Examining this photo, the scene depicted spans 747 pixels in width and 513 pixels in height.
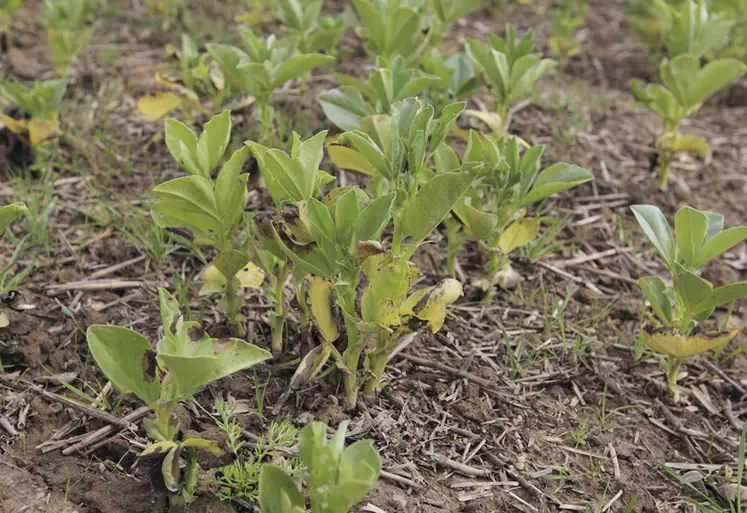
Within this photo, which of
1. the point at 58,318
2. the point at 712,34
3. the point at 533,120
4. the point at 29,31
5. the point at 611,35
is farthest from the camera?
the point at 611,35

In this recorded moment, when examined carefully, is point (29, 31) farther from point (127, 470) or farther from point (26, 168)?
point (127, 470)

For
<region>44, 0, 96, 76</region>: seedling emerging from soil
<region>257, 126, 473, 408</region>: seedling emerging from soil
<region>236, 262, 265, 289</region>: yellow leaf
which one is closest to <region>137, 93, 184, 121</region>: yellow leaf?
<region>44, 0, 96, 76</region>: seedling emerging from soil

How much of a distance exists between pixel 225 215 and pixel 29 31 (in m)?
2.59

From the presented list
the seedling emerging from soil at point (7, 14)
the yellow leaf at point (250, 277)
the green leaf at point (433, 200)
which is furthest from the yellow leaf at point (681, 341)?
the seedling emerging from soil at point (7, 14)

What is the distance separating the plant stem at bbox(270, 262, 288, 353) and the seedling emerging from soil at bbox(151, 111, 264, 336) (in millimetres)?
103

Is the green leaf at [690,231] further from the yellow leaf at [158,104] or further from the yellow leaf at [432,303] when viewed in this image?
the yellow leaf at [158,104]

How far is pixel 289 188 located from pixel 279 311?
38 cm

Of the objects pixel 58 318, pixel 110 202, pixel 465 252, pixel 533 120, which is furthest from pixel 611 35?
pixel 58 318

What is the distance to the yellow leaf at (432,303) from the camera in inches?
72.3

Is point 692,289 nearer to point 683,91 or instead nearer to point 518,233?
point 518,233

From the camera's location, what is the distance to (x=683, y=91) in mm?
2875

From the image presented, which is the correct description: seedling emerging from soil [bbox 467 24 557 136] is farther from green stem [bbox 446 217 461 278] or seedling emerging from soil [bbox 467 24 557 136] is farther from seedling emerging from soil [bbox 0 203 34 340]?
seedling emerging from soil [bbox 0 203 34 340]

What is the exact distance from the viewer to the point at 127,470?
6.06 feet

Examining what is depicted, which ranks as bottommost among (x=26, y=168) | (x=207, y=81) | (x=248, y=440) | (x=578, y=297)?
(x=578, y=297)
